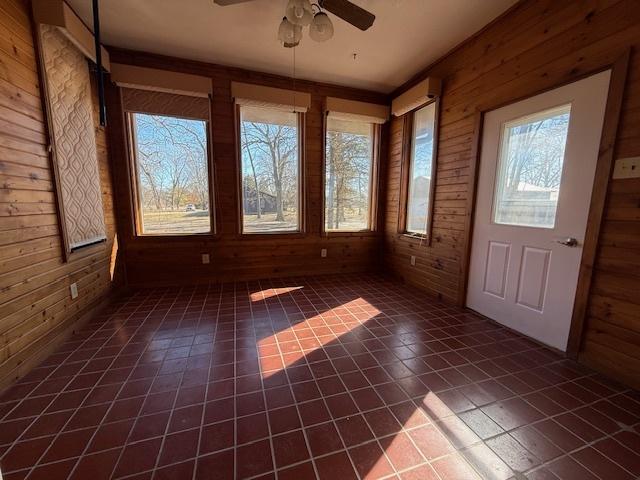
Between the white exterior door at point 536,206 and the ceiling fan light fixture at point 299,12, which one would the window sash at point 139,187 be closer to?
the ceiling fan light fixture at point 299,12

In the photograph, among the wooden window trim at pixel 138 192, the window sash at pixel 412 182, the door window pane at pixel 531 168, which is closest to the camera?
the door window pane at pixel 531 168

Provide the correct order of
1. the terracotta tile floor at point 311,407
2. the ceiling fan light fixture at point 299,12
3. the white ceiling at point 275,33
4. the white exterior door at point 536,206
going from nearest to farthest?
1. the terracotta tile floor at point 311,407
2. the ceiling fan light fixture at point 299,12
3. the white exterior door at point 536,206
4. the white ceiling at point 275,33

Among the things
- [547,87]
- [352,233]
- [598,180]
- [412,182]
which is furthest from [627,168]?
[352,233]

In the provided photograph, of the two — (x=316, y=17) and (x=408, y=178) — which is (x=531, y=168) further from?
(x=316, y=17)

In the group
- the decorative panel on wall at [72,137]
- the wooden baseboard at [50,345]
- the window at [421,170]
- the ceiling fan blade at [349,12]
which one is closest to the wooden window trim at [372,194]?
the window at [421,170]

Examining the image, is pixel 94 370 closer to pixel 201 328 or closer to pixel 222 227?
pixel 201 328

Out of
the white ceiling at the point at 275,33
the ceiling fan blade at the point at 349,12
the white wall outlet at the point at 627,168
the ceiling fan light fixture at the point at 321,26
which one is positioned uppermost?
the white ceiling at the point at 275,33

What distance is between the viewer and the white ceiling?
88.0 inches

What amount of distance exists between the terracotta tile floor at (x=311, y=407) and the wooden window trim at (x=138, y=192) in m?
1.19

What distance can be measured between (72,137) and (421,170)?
3.67m

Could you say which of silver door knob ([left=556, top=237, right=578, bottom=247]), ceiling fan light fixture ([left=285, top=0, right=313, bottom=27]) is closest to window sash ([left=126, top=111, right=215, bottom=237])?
ceiling fan light fixture ([left=285, top=0, right=313, bottom=27])

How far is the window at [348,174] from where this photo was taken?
12.6 feet

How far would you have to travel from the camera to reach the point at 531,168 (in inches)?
86.3

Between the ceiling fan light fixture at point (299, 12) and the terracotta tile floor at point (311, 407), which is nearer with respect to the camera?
the terracotta tile floor at point (311, 407)
